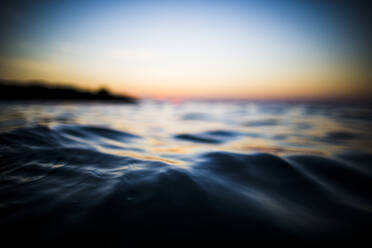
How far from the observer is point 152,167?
1.97 m

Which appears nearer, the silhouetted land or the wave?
the wave

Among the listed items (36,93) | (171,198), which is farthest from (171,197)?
(36,93)

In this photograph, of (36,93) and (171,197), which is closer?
(171,197)

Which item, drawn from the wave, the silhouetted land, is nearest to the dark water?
the wave

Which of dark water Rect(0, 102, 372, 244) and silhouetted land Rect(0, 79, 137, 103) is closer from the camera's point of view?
dark water Rect(0, 102, 372, 244)

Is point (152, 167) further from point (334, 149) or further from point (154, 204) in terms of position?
point (334, 149)

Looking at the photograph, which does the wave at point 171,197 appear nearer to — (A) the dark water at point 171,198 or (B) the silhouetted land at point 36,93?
(A) the dark water at point 171,198

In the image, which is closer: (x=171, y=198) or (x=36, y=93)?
(x=171, y=198)

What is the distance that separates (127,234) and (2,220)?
33.7 inches

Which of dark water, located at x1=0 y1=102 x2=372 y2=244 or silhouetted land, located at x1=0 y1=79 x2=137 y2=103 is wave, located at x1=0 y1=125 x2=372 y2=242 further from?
silhouetted land, located at x1=0 y1=79 x2=137 y2=103

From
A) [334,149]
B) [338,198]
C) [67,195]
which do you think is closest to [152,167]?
[67,195]

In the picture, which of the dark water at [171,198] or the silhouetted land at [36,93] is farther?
the silhouetted land at [36,93]

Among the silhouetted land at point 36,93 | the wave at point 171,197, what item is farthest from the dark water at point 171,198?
the silhouetted land at point 36,93

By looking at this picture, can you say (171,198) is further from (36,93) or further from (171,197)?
(36,93)
